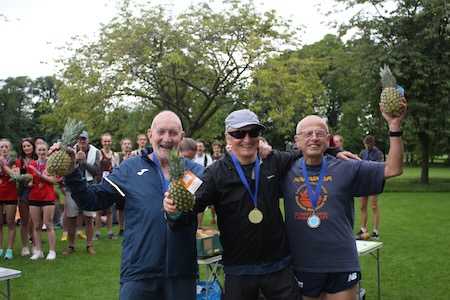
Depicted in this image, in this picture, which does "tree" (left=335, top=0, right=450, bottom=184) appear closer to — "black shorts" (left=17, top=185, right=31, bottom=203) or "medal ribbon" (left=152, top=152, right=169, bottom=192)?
"black shorts" (left=17, top=185, right=31, bottom=203)

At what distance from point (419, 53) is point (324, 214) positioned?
20.2 meters

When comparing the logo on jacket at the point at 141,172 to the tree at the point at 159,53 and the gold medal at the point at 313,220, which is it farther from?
the tree at the point at 159,53

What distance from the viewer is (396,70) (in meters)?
21.3

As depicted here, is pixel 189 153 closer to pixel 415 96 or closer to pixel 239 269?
pixel 239 269

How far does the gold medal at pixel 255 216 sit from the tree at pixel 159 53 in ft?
58.0

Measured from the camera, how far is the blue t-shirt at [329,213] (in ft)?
11.4

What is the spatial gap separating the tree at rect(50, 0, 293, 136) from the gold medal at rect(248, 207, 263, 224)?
17680 mm

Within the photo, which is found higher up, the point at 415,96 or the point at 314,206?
the point at 415,96

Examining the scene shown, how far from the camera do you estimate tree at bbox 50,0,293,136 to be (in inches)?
830

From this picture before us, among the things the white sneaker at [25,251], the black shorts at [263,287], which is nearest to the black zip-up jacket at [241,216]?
the black shorts at [263,287]

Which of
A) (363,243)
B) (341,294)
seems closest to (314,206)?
(341,294)

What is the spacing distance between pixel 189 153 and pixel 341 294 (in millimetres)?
3752

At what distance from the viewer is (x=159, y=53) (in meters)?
21.8

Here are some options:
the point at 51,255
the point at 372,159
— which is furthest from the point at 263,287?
the point at 372,159
